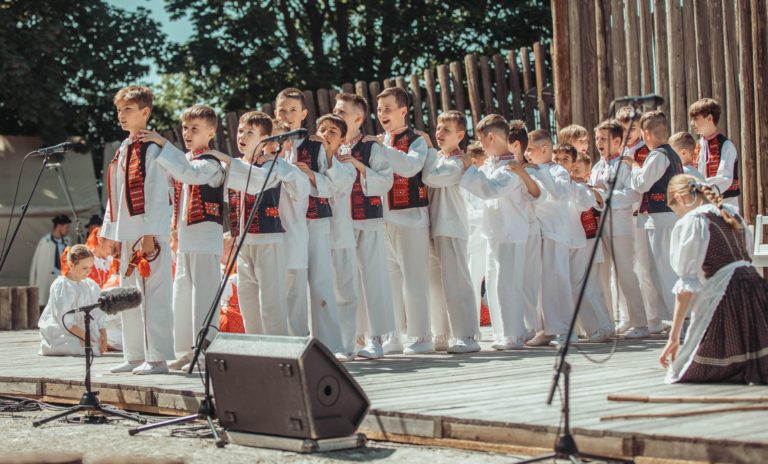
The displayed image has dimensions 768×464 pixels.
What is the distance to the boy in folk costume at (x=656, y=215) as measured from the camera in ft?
28.8

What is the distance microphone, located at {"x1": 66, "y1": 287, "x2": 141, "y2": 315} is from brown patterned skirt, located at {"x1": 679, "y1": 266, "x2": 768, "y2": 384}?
2.97m

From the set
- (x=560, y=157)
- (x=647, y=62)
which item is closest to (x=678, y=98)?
(x=647, y=62)

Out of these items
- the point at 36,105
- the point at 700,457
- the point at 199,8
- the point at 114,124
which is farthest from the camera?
the point at 199,8

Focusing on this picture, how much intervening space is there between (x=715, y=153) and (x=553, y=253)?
1501 mm

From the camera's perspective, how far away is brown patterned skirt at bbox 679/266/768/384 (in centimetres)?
606

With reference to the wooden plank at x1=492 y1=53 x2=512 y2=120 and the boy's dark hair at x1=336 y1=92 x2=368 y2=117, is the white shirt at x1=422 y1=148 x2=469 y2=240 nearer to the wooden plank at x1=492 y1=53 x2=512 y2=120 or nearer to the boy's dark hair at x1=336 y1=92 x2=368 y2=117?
the boy's dark hair at x1=336 y1=92 x2=368 y2=117

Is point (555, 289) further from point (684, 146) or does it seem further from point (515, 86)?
point (515, 86)

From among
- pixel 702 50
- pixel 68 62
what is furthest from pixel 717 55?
pixel 68 62

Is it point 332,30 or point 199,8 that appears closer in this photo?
point 199,8

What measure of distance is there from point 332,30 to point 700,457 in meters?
19.8

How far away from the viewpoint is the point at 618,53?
407 inches

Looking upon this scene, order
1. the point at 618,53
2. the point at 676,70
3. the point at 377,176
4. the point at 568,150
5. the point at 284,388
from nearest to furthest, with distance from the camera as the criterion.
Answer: the point at 284,388, the point at 377,176, the point at 568,150, the point at 676,70, the point at 618,53

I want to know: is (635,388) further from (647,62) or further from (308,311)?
(647,62)

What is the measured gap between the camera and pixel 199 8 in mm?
21953
